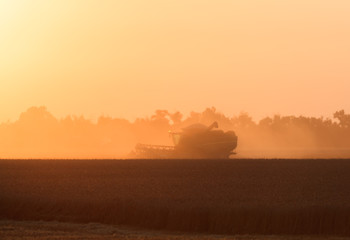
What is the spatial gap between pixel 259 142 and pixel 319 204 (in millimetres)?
94862

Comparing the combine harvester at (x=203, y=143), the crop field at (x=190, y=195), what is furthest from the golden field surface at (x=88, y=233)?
the combine harvester at (x=203, y=143)

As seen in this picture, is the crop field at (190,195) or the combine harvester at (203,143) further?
the combine harvester at (203,143)

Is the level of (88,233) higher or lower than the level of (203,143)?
lower

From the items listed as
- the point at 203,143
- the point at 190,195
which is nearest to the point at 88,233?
the point at 190,195

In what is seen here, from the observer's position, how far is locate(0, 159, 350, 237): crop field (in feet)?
89.8

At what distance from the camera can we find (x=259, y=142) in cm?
12262

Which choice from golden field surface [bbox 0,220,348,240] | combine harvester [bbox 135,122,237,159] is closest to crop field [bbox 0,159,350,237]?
golden field surface [bbox 0,220,348,240]

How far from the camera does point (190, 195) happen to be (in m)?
31.0

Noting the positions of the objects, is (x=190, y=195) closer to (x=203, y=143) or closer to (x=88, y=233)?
(x=88, y=233)

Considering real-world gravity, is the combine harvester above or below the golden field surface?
above

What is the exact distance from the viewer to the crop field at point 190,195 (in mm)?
27375

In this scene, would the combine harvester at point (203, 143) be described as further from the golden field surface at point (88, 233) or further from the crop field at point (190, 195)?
the golden field surface at point (88, 233)

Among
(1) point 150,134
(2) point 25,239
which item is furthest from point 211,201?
(1) point 150,134

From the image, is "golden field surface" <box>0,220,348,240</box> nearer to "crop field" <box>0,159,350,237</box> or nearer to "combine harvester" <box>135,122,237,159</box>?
"crop field" <box>0,159,350,237</box>
